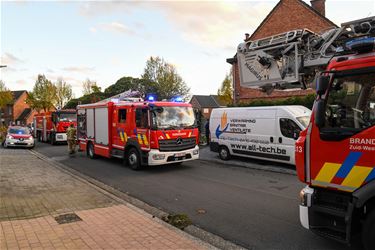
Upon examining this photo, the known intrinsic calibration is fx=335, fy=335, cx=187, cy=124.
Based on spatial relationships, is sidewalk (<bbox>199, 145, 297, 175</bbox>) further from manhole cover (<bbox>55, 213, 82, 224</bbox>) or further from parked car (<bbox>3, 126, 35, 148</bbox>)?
parked car (<bbox>3, 126, 35, 148</bbox>)

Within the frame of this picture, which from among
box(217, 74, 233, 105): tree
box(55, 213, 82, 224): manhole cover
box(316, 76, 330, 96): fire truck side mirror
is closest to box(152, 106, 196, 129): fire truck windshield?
box(55, 213, 82, 224): manhole cover

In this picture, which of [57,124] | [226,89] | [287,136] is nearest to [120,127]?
[287,136]

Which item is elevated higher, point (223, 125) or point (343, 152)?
point (223, 125)

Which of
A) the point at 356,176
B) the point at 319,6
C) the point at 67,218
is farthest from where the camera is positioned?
the point at 319,6

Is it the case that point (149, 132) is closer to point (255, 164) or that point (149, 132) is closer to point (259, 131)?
point (259, 131)

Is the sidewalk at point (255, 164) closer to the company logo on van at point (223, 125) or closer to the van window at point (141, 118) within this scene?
the company logo on van at point (223, 125)

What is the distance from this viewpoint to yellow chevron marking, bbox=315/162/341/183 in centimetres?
437

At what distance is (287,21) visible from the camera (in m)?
25.3

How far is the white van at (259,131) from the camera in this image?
11750 millimetres

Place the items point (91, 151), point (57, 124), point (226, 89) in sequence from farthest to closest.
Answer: point (226, 89)
point (57, 124)
point (91, 151)

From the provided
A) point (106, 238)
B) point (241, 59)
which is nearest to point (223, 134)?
point (241, 59)

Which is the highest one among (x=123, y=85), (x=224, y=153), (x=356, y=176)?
(x=123, y=85)

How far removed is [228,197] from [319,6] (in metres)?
22.4

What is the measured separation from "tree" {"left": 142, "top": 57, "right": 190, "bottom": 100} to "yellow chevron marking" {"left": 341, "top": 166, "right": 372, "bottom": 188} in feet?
134
